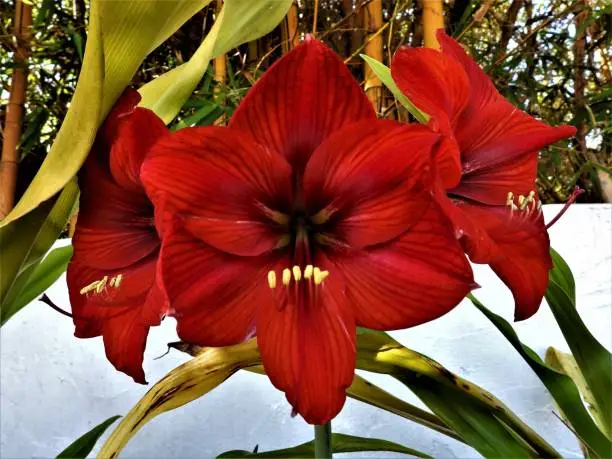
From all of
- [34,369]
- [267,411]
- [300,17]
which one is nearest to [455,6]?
[300,17]

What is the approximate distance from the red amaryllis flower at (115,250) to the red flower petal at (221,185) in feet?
0.12

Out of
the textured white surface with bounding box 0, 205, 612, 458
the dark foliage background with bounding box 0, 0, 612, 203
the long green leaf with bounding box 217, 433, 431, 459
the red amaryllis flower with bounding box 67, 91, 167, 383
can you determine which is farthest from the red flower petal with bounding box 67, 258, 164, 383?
the dark foliage background with bounding box 0, 0, 612, 203

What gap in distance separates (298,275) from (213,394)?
480mm

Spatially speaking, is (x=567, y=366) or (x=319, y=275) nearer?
(x=319, y=275)

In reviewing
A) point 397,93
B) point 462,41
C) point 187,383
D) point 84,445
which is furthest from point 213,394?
point 462,41

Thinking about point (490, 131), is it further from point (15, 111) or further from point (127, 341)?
point (15, 111)

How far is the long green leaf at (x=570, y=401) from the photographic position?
35cm

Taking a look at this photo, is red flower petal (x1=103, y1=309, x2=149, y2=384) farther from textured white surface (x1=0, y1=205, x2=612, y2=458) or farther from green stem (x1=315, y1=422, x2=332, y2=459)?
textured white surface (x1=0, y1=205, x2=612, y2=458)

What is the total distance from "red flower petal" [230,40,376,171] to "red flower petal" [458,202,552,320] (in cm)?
6

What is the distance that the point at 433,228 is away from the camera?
18 cm

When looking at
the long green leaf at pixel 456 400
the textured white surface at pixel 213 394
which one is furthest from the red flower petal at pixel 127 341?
the textured white surface at pixel 213 394

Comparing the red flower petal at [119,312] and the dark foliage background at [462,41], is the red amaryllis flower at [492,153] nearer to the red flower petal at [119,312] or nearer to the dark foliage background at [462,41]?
the red flower petal at [119,312]

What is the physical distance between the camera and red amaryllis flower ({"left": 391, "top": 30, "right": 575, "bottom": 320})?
0.21 metres

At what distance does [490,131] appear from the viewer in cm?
23
